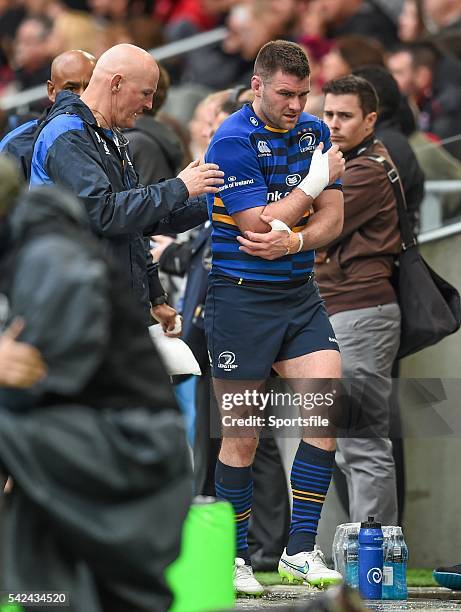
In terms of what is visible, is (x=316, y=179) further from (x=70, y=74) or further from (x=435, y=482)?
(x=435, y=482)

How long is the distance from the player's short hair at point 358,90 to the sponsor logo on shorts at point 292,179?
96 centimetres

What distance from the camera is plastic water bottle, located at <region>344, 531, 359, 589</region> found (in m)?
6.46

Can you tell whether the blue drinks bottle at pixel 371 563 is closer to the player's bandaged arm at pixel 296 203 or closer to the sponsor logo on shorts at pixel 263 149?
the player's bandaged arm at pixel 296 203

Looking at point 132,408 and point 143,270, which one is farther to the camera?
point 143,270

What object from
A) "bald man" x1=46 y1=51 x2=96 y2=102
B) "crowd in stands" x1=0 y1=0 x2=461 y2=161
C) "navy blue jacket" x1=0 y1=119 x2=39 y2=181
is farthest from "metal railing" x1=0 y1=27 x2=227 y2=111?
"navy blue jacket" x1=0 y1=119 x2=39 y2=181

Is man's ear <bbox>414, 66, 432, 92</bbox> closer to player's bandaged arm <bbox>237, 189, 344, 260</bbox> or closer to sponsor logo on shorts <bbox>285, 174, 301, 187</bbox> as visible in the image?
player's bandaged arm <bbox>237, 189, 344, 260</bbox>

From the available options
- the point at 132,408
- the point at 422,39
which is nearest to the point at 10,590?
the point at 132,408

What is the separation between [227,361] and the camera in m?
6.20

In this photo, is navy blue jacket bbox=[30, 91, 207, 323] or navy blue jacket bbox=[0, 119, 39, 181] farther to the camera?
navy blue jacket bbox=[0, 119, 39, 181]

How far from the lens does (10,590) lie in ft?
11.2

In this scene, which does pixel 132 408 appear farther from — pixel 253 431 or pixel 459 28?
pixel 459 28

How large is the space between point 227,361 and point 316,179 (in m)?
0.88

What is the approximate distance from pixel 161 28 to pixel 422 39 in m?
3.53

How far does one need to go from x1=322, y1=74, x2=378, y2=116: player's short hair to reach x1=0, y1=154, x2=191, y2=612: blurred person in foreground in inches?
143
